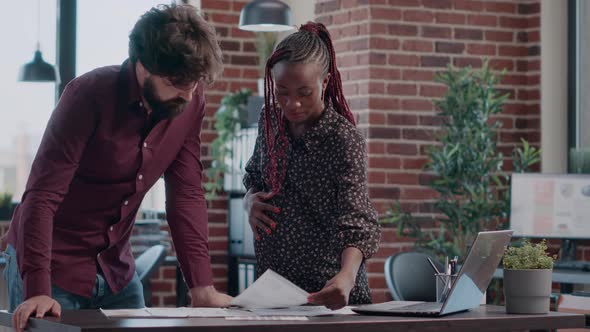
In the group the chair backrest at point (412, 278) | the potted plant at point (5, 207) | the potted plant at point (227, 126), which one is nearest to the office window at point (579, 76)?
the chair backrest at point (412, 278)

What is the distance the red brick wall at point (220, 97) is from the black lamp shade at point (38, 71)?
915 millimetres

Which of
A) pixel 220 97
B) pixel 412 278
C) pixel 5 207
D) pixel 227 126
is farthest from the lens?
pixel 220 97

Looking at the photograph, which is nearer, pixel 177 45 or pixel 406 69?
pixel 177 45

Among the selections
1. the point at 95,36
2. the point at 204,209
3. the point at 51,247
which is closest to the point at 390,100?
the point at 95,36

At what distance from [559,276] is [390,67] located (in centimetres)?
148

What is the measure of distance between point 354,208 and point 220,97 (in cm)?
400

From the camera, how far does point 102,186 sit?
2506mm

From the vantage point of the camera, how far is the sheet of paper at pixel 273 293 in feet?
7.78

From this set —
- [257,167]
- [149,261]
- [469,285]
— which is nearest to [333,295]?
[469,285]

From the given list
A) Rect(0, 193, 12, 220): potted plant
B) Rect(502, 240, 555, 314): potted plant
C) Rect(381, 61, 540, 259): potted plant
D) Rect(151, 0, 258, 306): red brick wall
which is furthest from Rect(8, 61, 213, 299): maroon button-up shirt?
Rect(0, 193, 12, 220): potted plant

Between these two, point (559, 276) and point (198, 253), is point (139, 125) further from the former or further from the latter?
point (559, 276)

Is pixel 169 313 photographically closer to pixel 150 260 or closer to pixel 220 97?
pixel 150 260

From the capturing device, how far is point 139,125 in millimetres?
2531

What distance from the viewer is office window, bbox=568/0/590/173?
575 centimetres
